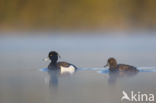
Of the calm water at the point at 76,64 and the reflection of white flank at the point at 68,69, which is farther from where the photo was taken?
the reflection of white flank at the point at 68,69

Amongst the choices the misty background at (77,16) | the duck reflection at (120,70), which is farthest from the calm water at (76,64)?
the misty background at (77,16)

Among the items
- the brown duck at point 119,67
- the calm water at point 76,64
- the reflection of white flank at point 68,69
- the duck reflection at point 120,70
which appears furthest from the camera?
the reflection of white flank at point 68,69

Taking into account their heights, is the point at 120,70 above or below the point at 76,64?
below

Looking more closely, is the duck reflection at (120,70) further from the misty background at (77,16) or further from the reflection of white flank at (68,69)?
the misty background at (77,16)

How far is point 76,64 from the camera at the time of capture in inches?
304

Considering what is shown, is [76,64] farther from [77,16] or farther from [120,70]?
[77,16]

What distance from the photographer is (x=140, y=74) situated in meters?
6.75

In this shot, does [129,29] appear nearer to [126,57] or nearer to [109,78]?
[126,57]

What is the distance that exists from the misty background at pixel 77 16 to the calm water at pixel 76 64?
39cm

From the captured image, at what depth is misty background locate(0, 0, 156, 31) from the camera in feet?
39.9

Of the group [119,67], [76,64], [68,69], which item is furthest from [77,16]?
[119,67]

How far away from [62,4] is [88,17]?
676 millimetres

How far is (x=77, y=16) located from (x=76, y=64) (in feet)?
16.8

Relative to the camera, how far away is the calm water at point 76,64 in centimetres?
555
